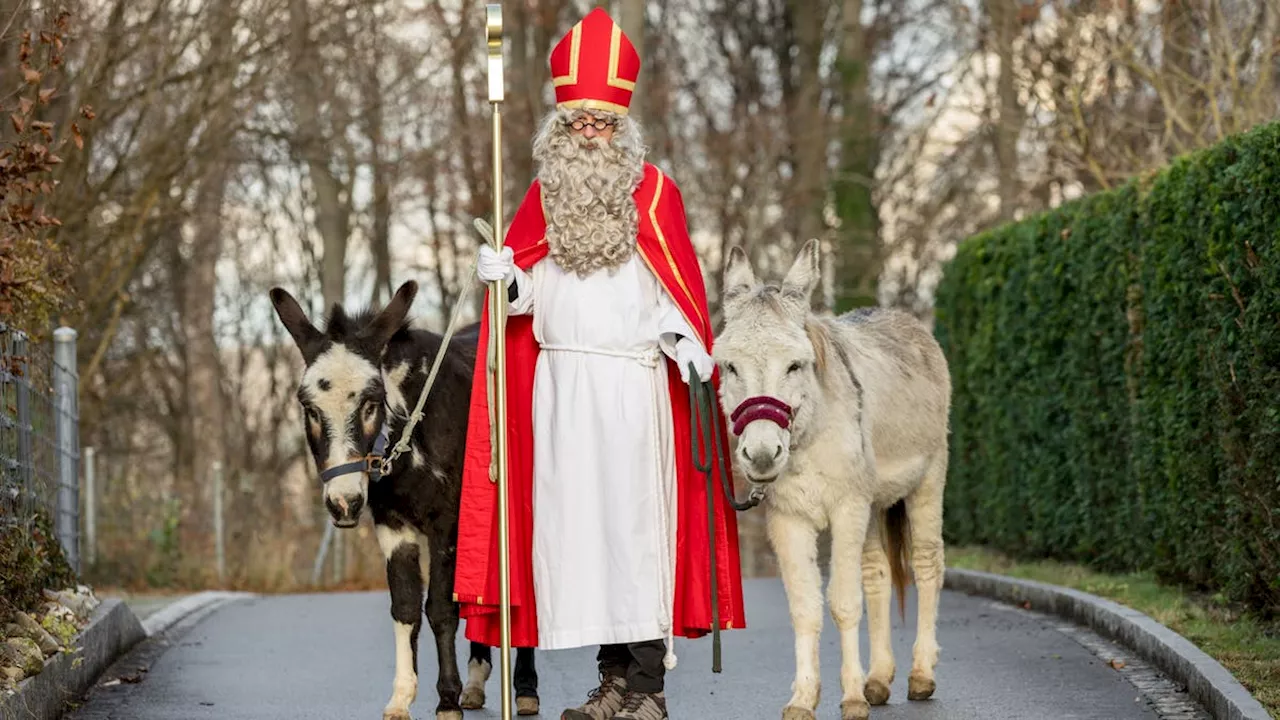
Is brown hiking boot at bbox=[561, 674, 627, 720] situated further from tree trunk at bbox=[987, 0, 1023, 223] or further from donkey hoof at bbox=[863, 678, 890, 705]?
tree trunk at bbox=[987, 0, 1023, 223]

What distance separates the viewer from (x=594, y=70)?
775 cm

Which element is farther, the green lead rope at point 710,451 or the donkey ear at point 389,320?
the donkey ear at point 389,320

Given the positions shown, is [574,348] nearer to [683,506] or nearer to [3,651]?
[683,506]

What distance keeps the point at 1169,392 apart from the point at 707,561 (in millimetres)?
4668

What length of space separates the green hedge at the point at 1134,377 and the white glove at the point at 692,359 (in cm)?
305

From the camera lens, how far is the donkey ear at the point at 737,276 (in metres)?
7.71

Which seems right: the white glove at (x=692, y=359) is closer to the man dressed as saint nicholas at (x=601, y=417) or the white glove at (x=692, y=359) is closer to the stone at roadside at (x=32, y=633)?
the man dressed as saint nicholas at (x=601, y=417)

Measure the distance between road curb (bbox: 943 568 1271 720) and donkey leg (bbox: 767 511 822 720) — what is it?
161 centimetres

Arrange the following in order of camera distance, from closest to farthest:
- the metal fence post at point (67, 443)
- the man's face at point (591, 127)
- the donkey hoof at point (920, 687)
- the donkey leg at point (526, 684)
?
the man's face at point (591, 127), the donkey hoof at point (920, 687), the donkey leg at point (526, 684), the metal fence post at point (67, 443)

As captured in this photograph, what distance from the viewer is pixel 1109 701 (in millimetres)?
8523

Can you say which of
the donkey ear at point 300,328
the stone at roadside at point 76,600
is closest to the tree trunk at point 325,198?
the stone at roadside at point 76,600

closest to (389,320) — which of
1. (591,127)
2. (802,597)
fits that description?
(591,127)

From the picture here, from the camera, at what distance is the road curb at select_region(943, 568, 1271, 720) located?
7.62m

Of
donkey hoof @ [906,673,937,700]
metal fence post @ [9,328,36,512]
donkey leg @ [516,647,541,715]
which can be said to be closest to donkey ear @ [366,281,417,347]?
donkey leg @ [516,647,541,715]
